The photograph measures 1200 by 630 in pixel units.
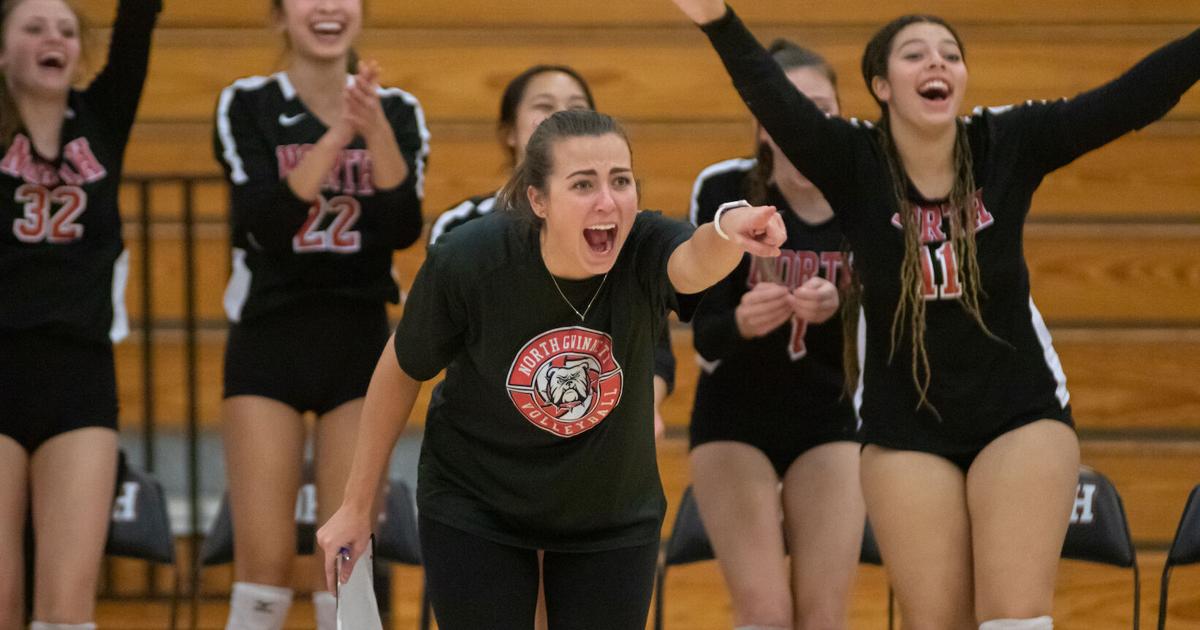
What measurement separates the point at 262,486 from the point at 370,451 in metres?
1.01

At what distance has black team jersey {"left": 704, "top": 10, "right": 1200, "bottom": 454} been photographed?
298cm

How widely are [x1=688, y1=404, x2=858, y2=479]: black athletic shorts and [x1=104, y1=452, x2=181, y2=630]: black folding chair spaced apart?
4.74 feet

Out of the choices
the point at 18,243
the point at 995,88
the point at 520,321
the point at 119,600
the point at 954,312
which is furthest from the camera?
the point at 995,88

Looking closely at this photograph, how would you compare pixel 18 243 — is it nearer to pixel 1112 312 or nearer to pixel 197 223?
pixel 197 223

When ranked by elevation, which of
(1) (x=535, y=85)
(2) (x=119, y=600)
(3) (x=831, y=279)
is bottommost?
(2) (x=119, y=600)

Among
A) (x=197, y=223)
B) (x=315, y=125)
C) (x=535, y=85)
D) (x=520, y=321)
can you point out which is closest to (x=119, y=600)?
(x=197, y=223)

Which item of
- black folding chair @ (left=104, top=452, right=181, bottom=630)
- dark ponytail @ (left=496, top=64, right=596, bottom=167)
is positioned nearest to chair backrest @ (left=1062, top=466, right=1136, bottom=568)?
dark ponytail @ (left=496, top=64, right=596, bottom=167)

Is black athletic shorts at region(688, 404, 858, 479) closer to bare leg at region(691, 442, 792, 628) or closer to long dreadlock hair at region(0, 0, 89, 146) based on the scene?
bare leg at region(691, 442, 792, 628)

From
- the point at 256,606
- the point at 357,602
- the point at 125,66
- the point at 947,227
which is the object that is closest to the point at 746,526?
the point at 947,227

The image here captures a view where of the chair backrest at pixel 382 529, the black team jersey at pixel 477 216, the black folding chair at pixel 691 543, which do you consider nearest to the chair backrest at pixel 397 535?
the chair backrest at pixel 382 529

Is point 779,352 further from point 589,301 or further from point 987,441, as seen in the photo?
point 589,301

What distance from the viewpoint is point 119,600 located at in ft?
15.4

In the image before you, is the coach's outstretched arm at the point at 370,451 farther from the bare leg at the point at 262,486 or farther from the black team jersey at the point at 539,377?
the bare leg at the point at 262,486

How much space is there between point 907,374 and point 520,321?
0.95m
